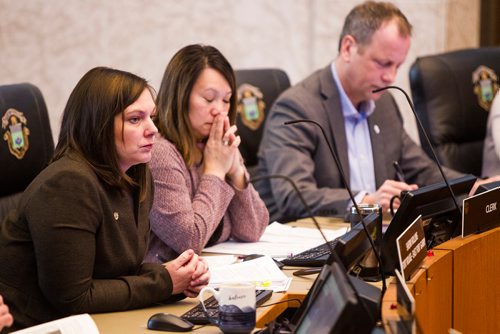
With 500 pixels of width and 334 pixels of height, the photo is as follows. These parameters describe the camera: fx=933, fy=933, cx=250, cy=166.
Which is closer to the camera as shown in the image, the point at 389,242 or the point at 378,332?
the point at 378,332

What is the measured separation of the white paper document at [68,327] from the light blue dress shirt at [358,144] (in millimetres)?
1853

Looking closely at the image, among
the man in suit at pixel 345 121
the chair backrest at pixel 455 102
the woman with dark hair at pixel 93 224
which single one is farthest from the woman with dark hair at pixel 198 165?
the chair backrest at pixel 455 102

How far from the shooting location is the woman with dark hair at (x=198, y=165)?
274cm

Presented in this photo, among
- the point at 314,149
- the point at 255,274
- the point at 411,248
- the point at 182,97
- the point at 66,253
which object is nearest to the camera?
the point at 66,253

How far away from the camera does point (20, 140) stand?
2.80m

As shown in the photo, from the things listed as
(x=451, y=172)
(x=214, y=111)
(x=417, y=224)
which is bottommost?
(x=451, y=172)

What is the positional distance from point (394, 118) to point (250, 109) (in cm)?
60

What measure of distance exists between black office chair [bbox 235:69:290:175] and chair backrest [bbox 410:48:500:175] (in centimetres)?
63

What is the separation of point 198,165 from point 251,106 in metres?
1.04

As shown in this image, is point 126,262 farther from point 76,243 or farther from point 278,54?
point 278,54

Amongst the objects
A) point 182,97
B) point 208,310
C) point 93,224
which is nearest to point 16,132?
point 182,97

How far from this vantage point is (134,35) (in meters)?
4.48

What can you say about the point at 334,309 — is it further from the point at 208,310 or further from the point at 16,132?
the point at 16,132

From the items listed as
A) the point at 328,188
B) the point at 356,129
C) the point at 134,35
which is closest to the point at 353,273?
the point at 328,188
